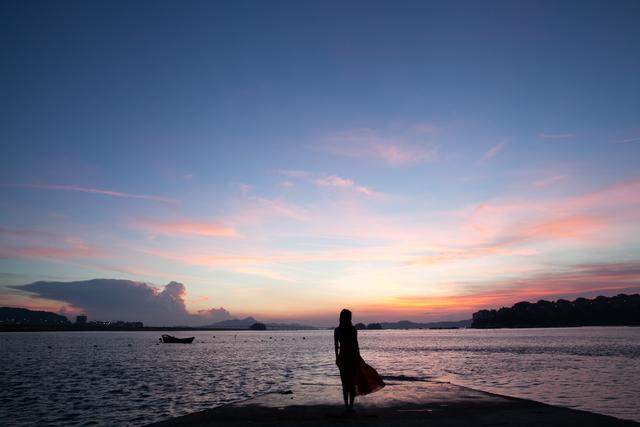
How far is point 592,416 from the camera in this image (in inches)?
561

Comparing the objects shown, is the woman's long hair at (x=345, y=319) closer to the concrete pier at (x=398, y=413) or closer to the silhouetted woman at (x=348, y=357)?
the silhouetted woman at (x=348, y=357)

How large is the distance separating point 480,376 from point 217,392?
22619 mm

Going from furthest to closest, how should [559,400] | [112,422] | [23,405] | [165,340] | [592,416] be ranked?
[165,340], [23,405], [559,400], [112,422], [592,416]

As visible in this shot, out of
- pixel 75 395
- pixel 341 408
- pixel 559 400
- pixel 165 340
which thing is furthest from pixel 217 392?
pixel 165 340

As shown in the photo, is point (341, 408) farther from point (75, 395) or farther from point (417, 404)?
point (75, 395)

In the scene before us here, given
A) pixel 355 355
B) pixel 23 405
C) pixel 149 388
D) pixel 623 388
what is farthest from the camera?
pixel 149 388

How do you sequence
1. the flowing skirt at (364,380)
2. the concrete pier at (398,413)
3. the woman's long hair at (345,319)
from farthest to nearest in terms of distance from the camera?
the flowing skirt at (364,380)
the woman's long hair at (345,319)
the concrete pier at (398,413)

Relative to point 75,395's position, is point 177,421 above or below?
above

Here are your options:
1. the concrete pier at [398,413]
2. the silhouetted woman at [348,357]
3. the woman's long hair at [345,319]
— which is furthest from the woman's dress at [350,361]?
the concrete pier at [398,413]

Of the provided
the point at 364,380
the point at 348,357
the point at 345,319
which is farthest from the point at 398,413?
the point at 345,319

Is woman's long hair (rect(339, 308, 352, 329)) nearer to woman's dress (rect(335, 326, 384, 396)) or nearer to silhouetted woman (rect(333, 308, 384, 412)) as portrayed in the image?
silhouetted woman (rect(333, 308, 384, 412))

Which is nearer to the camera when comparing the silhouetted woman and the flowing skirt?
the silhouetted woman

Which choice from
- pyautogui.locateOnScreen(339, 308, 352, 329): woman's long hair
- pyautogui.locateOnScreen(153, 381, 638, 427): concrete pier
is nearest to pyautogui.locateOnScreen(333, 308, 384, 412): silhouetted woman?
pyautogui.locateOnScreen(339, 308, 352, 329): woman's long hair

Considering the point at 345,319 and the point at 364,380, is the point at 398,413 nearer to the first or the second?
the point at 364,380
